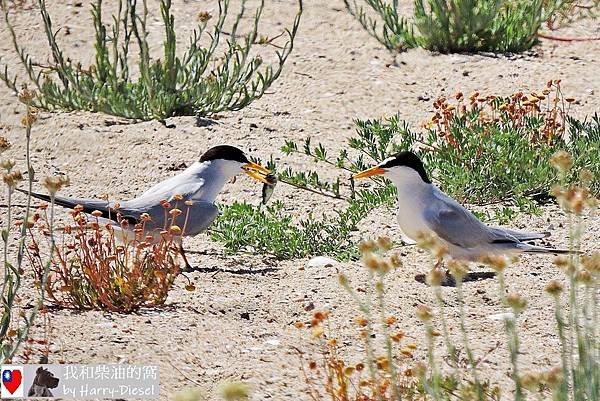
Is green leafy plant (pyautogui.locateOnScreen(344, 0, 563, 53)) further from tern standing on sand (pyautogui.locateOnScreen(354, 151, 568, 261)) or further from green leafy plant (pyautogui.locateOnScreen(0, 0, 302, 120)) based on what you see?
tern standing on sand (pyautogui.locateOnScreen(354, 151, 568, 261))

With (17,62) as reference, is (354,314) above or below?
below

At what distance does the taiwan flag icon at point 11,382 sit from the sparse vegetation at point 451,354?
0.84 meters

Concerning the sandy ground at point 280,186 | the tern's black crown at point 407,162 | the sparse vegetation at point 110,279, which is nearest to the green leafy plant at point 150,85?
the sandy ground at point 280,186

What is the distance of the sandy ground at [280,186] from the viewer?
152 inches

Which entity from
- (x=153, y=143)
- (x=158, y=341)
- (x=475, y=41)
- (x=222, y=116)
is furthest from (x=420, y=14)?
(x=158, y=341)

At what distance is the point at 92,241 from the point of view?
14.0 feet

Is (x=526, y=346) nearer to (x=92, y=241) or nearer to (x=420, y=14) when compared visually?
(x=92, y=241)

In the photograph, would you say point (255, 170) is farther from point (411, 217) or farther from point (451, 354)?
point (451, 354)

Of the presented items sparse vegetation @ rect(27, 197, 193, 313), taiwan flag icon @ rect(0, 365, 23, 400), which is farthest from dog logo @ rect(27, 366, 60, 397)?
sparse vegetation @ rect(27, 197, 193, 313)

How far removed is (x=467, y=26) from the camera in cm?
805

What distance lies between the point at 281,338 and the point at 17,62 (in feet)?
14.6

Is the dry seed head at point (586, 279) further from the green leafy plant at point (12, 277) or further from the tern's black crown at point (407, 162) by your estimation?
the tern's black crown at point (407, 162)

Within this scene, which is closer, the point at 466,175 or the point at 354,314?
the point at 354,314

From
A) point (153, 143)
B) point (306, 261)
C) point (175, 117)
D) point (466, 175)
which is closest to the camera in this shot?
point (306, 261)
